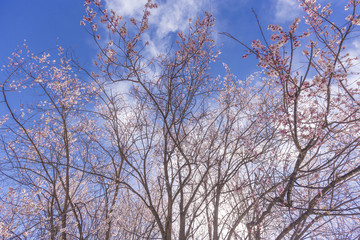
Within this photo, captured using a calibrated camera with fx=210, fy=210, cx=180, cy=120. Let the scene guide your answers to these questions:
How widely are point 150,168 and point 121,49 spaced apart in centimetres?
373

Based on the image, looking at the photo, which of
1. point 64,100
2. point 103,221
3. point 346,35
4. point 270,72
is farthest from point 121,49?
point 103,221

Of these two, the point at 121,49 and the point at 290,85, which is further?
the point at 121,49

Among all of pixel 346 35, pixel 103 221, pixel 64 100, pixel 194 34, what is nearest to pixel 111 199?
pixel 103 221

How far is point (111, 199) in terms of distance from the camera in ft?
19.6

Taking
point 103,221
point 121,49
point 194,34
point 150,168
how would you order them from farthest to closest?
point 150,168, point 103,221, point 194,34, point 121,49

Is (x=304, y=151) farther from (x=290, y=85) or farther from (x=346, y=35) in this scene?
(x=346, y=35)

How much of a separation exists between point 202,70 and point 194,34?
77cm

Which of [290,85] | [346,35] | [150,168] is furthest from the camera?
→ [150,168]

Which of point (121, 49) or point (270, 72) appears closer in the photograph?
point (270, 72)

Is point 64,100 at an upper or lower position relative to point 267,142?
upper

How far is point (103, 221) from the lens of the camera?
5555 mm

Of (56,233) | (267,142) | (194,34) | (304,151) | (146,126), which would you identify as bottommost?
(56,233)

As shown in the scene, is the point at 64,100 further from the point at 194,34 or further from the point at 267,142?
the point at 267,142

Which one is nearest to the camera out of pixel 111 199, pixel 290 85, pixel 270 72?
pixel 270 72
